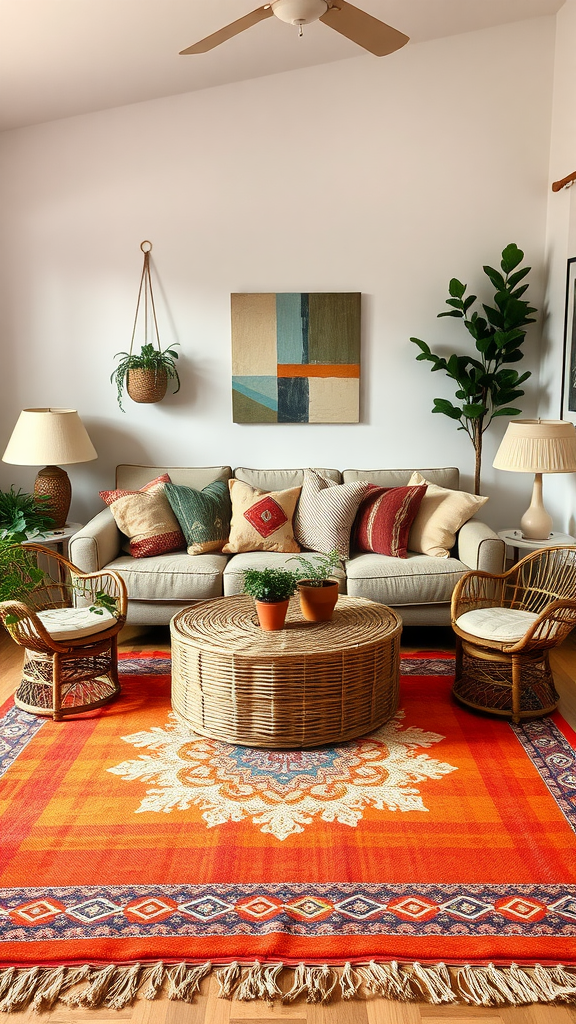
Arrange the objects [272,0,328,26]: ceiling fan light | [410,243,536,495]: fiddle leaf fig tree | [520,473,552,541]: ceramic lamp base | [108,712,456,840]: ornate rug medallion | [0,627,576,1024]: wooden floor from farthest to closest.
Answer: [410,243,536,495]: fiddle leaf fig tree, [520,473,552,541]: ceramic lamp base, [108,712,456,840]: ornate rug medallion, [272,0,328,26]: ceiling fan light, [0,627,576,1024]: wooden floor

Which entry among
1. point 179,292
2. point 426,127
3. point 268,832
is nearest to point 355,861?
point 268,832

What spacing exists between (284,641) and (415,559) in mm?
1269

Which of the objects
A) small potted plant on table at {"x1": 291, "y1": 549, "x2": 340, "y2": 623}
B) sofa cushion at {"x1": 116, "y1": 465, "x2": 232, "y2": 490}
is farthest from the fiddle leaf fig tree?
small potted plant on table at {"x1": 291, "y1": 549, "x2": 340, "y2": 623}

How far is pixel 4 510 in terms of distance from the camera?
4520mm

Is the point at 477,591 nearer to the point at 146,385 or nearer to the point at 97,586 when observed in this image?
the point at 97,586

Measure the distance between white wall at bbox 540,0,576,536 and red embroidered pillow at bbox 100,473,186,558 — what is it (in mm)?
2116

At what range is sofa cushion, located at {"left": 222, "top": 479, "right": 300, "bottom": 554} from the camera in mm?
4461

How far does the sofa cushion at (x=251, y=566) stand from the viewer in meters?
4.12

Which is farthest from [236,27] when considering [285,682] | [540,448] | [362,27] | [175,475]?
[175,475]

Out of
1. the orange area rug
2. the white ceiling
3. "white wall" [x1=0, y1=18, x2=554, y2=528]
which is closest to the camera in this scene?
the orange area rug

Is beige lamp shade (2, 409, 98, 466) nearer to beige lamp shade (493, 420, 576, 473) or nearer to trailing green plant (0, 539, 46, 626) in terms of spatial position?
trailing green plant (0, 539, 46, 626)

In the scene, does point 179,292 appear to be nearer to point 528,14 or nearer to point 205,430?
point 205,430

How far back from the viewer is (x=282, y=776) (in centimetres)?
295

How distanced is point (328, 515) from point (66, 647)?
1.63 m
